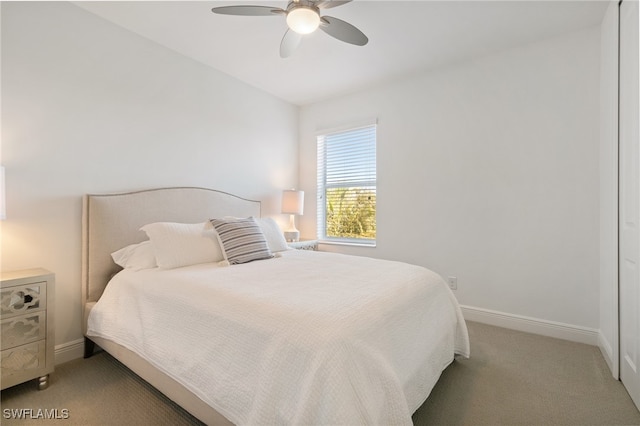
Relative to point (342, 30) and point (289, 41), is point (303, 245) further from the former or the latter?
point (342, 30)

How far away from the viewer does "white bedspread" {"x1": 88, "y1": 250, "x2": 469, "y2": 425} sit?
42.1 inches

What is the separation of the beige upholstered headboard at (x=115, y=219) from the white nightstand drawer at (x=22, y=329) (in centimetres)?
41

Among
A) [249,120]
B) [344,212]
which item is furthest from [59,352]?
[344,212]

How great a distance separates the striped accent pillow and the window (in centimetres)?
157

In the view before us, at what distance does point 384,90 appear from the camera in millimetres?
3473

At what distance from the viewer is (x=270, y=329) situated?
1.21 meters

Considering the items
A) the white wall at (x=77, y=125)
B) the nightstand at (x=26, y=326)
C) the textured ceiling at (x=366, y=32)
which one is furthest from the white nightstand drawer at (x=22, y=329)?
the textured ceiling at (x=366, y=32)

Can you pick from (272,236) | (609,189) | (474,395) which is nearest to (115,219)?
(272,236)

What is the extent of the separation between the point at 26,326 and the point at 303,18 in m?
2.41

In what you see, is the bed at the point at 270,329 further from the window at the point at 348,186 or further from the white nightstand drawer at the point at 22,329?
the window at the point at 348,186

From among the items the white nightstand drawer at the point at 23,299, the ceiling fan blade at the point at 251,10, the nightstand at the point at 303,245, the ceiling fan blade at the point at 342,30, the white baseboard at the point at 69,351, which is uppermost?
the ceiling fan blade at the point at 251,10

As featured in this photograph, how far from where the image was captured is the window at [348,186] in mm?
3674

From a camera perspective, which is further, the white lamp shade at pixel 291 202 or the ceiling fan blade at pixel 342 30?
the white lamp shade at pixel 291 202

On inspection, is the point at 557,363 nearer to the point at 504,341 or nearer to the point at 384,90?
the point at 504,341
